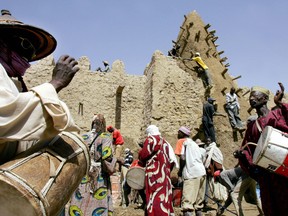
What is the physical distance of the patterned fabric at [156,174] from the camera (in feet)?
18.8

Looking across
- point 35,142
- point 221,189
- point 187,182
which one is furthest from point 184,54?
point 35,142

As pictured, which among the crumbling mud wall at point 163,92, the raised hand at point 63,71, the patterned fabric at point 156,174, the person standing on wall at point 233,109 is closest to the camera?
the raised hand at point 63,71

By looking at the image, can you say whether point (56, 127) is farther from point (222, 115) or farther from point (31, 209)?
point (222, 115)

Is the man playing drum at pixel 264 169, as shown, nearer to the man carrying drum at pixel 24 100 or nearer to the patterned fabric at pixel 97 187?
the patterned fabric at pixel 97 187

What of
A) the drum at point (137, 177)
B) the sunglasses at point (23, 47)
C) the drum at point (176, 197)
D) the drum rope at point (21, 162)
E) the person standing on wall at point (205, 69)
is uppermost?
the person standing on wall at point (205, 69)

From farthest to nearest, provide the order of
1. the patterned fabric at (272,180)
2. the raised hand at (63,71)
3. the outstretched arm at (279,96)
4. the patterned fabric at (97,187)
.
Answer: the patterned fabric at (97,187)
the outstretched arm at (279,96)
the patterned fabric at (272,180)
the raised hand at (63,71)

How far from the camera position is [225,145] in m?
12.8

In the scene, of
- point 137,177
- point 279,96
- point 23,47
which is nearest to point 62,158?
point 23,47

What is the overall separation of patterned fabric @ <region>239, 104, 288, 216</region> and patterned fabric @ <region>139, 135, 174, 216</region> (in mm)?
2024

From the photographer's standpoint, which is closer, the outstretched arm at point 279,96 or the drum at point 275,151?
the drum at point 275,151

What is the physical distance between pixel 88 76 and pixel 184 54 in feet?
16.4

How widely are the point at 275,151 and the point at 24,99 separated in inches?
99.0

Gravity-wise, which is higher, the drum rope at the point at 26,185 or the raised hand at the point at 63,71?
the raised hand at the point at 63,71

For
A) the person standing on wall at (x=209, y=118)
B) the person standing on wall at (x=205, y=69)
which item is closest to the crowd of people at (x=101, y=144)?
the person standing on wall at (x=209, y=118)
